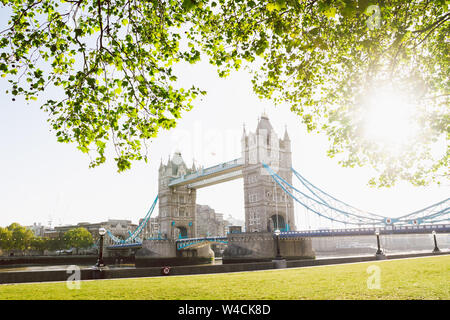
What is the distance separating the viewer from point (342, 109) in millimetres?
9391

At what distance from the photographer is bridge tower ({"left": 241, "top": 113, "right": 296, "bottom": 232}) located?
41.1 meters

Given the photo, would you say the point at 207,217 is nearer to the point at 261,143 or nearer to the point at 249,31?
the point at 261,143

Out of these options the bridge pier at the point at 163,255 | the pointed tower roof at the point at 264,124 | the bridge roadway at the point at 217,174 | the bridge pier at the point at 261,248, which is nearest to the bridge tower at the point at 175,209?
the bridge roadway at the point at 217,174

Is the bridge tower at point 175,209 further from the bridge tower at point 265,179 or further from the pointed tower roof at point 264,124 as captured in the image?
the pointed tower roof at point 264,124

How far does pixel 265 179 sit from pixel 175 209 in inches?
857

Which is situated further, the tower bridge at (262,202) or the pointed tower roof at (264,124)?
the pointed tower roof at (264,124)

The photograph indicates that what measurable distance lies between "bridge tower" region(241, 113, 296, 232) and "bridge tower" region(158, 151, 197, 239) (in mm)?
18435

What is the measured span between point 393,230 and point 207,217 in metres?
65.6

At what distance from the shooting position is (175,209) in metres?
57.9

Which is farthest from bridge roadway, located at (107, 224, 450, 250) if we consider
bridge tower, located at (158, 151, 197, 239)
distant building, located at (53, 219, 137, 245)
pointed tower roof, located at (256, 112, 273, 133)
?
distant building, located at (53, 219, 137, 245)

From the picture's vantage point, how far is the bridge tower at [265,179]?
41062 mm

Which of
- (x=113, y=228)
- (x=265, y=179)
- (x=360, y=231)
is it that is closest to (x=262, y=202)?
(x=265, y=179)

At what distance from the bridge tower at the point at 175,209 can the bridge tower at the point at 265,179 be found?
18.4m
